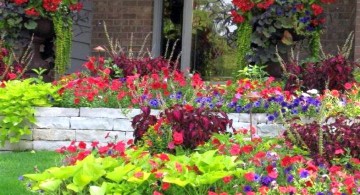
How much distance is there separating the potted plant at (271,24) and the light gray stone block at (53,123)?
8.42 feet

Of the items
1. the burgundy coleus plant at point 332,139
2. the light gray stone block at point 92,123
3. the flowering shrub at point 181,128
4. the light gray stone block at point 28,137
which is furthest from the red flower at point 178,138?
the light gray stone block at point 28,137

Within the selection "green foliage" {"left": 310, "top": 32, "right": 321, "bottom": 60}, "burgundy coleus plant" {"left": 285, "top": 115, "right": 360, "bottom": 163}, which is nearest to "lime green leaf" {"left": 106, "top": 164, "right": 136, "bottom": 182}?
"burgundy coleus plant" {"left": 285, "top": 115, "right": 360, "bottom": 163}

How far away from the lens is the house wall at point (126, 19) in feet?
36.7

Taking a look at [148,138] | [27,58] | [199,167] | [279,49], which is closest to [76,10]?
[27,58]

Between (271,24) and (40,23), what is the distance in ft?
9.65

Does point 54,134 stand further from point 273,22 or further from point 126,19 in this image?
point 126,19

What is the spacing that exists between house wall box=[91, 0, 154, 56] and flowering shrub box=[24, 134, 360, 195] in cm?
719

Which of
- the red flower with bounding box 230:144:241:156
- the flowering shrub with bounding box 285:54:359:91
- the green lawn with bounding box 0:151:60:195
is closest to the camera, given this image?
the red flower with bounding box 230:144:241:156

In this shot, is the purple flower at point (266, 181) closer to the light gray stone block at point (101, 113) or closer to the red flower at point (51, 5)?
the light gray stone block at point (101, 113)

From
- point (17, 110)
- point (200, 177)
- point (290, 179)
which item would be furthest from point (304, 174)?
point (17, 110)

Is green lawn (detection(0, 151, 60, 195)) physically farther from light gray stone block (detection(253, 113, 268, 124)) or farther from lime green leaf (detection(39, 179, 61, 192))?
light gray stone block (detection(253, 113, 268, 124))

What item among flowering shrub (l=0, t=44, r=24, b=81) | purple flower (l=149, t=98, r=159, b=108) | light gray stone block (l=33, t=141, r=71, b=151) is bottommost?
light gray stone block (l=33, t=141, r=71, b=151)

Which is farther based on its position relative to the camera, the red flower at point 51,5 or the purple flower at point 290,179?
the red flower at point 51,5

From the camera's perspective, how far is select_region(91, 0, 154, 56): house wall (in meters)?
11.2
